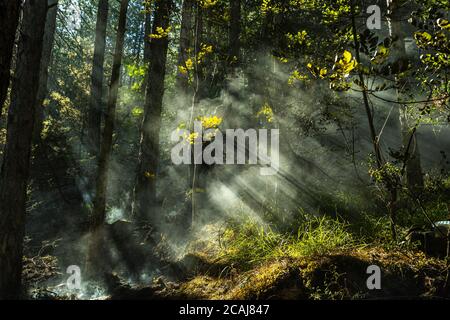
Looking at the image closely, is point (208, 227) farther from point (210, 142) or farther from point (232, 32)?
point (232, 32)

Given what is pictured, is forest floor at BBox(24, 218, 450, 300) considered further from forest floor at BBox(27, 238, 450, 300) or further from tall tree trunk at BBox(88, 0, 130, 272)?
tall tree trunk at BBox(88, 0, 130, 272)

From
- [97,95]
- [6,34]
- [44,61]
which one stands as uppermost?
[44,61]

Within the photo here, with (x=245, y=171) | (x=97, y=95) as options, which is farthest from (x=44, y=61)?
(x=245, y=171)

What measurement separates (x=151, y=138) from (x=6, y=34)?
6.70 m

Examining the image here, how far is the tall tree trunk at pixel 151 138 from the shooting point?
371 inches

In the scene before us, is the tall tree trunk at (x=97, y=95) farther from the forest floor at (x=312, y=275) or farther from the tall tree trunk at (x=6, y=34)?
the tall tree trunk at (x=6, y=34)

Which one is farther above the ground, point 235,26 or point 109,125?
point 235,26

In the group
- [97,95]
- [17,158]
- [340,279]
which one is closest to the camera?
[340,279]

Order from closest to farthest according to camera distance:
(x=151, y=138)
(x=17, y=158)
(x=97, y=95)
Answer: (x=17, y=158)
(x=151, y=138)
(x=97, y=95)

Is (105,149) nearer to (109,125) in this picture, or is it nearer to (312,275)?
(109,125)

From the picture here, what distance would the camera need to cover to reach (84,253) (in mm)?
9297

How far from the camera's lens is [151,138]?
9547 mm

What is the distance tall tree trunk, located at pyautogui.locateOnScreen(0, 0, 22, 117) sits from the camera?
2.83 m
